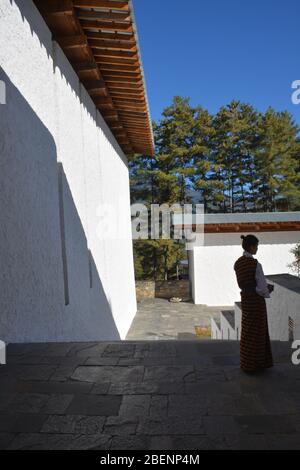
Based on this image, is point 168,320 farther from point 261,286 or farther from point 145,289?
point 261,286

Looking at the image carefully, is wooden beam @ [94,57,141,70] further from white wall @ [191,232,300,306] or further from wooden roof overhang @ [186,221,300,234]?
white wall @ [191,232,300,306]

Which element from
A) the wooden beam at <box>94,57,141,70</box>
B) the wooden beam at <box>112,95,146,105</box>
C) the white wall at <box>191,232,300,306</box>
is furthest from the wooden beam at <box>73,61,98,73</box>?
the white wall at <box>191,232,300,306</box>

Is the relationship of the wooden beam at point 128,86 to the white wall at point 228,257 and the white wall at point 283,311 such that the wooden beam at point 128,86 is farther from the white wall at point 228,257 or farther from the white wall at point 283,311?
the white wall at point 228,257

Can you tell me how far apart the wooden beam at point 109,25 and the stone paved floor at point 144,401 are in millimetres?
4982

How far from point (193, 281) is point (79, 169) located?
12407mm

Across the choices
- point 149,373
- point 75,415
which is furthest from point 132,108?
point 75,415

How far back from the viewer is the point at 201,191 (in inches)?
1177

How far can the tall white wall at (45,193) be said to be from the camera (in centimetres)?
442

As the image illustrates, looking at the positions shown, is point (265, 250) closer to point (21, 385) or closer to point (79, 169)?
point (79, 169)

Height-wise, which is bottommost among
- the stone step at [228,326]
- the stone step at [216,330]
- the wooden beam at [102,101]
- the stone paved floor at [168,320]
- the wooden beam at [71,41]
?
the stone paved floor at [168,320]

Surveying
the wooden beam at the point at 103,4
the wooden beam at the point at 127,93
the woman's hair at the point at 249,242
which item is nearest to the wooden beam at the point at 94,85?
the wooden beam at the point at 127,93

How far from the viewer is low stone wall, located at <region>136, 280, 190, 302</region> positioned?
2123 cm

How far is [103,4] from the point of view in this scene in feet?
18.6

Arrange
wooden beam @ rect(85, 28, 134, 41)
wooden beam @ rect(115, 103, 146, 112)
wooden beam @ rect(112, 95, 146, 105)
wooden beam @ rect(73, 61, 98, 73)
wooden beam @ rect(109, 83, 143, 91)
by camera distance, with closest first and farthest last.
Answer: wooden beam @ rect(85, 28, 134, 41) → wooden beam @ rect(73, 61, 98, 73) → wooden beam @ rect(109, 83, 143, 91) → wooden beam @ rect(112, 95, 146, 105) → wooden beam @ rect(115, 103, 146, 112)
